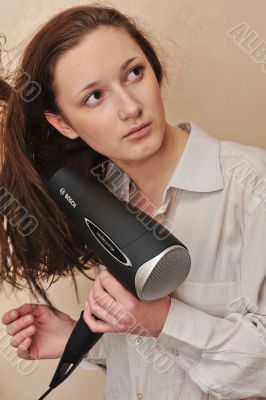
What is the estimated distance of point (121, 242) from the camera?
79 centimetres

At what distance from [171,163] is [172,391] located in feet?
1.37

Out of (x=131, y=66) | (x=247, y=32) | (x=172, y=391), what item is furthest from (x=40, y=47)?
(x=172, y=391)

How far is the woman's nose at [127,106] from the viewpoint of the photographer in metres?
0.88

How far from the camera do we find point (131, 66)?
91 centimetres

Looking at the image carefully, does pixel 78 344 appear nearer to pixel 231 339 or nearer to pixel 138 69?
pixel 231 339

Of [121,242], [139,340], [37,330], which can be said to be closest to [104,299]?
[121,242]

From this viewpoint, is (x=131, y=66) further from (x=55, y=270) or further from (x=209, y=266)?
(x=55, y=270)

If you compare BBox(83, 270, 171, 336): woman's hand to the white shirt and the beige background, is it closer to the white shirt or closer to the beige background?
the white shirt

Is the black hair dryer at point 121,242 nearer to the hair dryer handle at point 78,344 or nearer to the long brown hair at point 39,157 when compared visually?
the hair dryer handle at point 78,344

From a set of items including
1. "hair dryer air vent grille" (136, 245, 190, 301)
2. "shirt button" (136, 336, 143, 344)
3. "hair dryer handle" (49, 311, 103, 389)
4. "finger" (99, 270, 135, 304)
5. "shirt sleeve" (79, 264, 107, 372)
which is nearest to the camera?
"hair dryer air vent grille" (136, 245, 190, 301)

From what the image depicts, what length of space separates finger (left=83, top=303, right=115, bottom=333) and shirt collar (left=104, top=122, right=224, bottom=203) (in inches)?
9.2

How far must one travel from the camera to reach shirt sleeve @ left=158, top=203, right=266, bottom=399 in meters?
0.87

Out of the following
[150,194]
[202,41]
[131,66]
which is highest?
[131,66]

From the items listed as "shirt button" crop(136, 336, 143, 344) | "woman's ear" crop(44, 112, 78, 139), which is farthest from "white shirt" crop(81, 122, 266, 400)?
"woman's ear" crop(44, 112, 78, 139)
